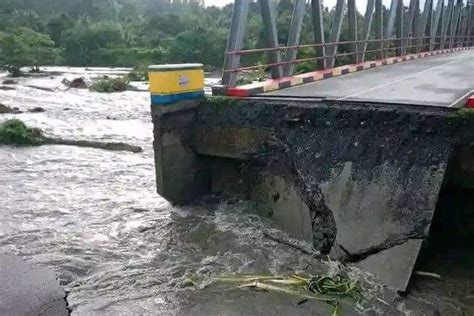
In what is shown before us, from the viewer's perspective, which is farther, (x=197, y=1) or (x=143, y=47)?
(x=197, y=1)

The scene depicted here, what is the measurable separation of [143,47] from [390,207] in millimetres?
52460

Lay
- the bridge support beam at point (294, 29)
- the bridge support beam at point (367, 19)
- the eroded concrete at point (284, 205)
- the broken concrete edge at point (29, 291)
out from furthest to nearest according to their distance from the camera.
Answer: the bridge support beam at point (367, 19)
the bridge support beam at point (294, 29)
the eroded concrete at point (284, 205)
the broken concrete edge at point (29, 291)

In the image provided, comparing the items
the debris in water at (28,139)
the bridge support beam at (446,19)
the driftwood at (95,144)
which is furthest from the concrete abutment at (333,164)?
the bridge support beam at (446,19)

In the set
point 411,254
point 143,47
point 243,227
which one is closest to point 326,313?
point 411,254

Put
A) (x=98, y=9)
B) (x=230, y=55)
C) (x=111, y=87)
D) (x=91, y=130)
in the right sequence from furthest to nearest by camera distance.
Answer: (x=98, y=9) → (x=111, y=87) → (x=91, y=130) → (x=230, y=55)

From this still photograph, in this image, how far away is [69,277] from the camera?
20.0 ft

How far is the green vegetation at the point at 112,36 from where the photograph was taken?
1496 inches

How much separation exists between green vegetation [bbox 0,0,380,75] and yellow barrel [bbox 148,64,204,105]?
17.2 meters

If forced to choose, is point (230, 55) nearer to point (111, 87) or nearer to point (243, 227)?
point (243, 227)

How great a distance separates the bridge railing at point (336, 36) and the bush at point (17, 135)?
6.38 meters

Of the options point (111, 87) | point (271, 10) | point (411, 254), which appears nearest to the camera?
point (411, 254)

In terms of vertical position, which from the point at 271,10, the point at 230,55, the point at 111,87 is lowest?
the point at 111,87

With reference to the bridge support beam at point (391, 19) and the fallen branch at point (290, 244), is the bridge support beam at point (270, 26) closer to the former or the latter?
the fallen branch at point (290, 244)

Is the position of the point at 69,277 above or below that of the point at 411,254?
below
